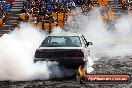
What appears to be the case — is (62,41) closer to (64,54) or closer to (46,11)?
(64,54)

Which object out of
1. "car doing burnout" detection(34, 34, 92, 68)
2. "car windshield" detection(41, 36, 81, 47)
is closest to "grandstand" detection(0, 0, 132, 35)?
"car windshield" detection(41, 36, 81, 47)

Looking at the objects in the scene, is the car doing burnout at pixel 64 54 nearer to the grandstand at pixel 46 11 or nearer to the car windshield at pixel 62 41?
the car windshield at pixel 62 41

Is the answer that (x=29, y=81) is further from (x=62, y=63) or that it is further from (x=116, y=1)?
(x=116, y=1)

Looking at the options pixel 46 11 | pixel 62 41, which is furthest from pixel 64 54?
pixel 46 11

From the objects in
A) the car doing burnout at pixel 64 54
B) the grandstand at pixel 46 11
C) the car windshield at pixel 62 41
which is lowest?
the grandstand at pixel 46 11

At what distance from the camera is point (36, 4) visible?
30.9 m

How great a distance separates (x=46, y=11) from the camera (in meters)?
29.7

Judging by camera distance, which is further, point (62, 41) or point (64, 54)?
point (62, 41)

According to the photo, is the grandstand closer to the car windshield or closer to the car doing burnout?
the car windshield

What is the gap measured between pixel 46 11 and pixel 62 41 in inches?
632

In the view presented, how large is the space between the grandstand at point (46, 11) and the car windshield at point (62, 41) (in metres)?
14.0

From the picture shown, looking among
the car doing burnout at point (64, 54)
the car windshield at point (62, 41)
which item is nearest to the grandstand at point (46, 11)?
the car windshield at point (62, 41)

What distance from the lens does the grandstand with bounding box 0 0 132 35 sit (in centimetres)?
2894

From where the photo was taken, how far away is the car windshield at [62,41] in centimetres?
1357
